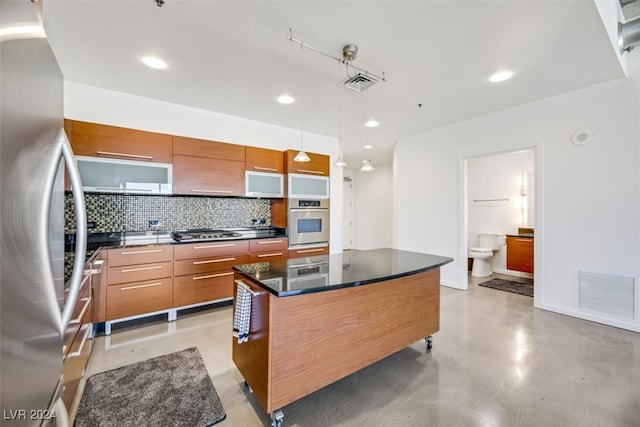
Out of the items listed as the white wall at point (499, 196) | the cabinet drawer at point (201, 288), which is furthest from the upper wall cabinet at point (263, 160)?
the white wall at point (499, 196)

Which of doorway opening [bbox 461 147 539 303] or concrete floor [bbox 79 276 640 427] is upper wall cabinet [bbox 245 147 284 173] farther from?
doorway opening [bbox 461 147 539 303]

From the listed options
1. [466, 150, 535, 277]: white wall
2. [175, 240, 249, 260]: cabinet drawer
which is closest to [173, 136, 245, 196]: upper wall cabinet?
[175, 240, 249, 260]: cabinet drawer

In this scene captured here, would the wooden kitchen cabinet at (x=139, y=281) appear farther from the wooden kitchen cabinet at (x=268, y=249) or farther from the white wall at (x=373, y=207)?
the white wall at (x=373, y=207)

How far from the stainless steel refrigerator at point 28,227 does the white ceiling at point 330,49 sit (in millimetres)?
1511

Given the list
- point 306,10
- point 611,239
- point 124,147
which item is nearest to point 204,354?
point 124,147

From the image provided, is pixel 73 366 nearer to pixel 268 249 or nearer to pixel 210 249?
pixel 210 249

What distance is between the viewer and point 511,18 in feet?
6.39

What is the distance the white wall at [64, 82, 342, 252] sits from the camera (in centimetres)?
298

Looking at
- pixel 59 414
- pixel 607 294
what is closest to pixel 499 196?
pixel 607 294

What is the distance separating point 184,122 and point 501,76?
3770mm

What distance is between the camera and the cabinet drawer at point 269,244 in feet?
11.7

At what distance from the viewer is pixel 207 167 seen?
3.40 meters

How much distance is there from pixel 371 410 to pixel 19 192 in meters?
2.00

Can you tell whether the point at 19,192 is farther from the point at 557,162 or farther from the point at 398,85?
the point at 557,162
